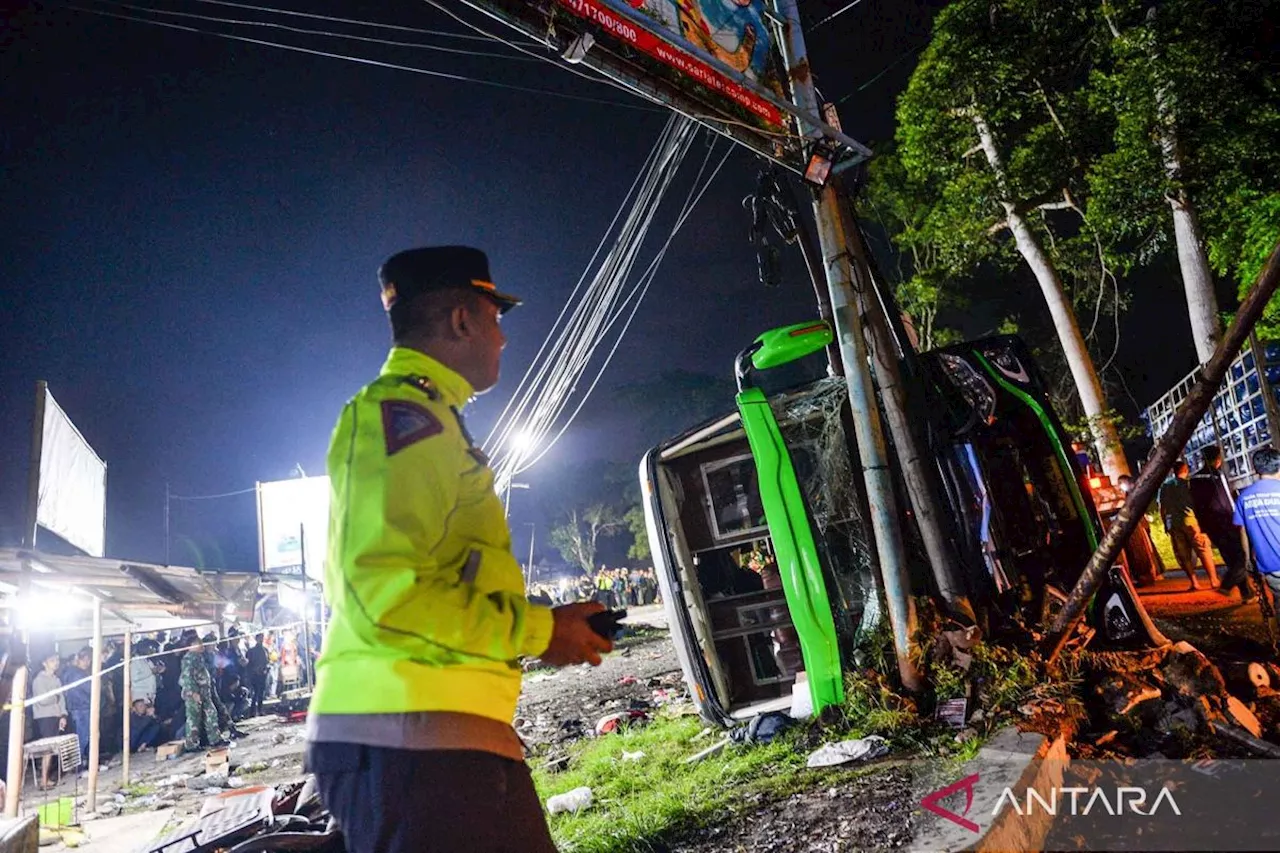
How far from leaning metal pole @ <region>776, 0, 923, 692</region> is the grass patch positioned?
120 centimetres

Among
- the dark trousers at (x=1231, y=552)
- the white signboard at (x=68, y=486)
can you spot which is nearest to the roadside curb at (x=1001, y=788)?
the dark trousers at (x=1231, y=552)

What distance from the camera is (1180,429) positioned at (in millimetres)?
3758

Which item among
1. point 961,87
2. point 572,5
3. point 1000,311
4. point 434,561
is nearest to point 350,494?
point 434,561

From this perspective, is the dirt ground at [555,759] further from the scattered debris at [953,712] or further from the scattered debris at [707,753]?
the scattered debris at [707,753]

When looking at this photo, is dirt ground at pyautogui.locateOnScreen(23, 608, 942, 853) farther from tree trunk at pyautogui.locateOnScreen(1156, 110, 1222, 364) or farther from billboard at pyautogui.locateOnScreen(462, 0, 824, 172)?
tree trunk at pyautogui.locateOnScreen(1156, 110, 1222, 364)

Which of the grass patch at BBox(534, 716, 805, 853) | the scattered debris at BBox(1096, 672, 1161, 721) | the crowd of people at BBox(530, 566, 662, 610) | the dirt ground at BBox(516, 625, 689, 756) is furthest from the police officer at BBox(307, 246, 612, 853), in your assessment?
the crowd of people at BBox(530, 566, 662, 610)

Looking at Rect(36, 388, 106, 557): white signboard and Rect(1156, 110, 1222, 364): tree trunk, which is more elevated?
Rect(1156, 110, 1222, 364): tree trunk

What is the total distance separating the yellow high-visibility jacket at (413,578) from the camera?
1.41m

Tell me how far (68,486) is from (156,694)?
21.9 ft

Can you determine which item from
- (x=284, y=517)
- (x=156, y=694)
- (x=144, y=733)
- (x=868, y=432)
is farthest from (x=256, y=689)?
(x=868, y=432)

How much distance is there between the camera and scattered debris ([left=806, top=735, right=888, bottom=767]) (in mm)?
4512

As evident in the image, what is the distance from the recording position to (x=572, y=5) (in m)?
5.09

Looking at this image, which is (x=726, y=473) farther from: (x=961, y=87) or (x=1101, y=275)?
(x=1101, y=275)

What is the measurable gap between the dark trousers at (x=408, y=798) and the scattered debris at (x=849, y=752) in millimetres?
3628
